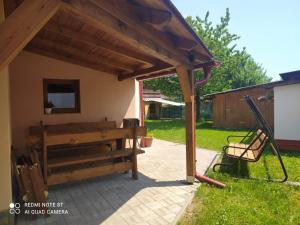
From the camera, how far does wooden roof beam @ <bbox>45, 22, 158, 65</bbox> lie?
15.1 ft

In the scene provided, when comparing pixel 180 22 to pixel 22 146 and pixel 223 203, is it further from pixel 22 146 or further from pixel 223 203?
pixel 22 146

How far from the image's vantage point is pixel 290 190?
4.54m

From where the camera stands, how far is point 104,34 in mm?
4711

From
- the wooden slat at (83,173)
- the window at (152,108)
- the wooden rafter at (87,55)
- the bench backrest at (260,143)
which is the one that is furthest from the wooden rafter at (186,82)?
the window at (152,108)

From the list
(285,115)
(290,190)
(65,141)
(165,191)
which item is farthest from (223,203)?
(285,115)

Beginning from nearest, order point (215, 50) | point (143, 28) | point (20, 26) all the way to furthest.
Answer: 1. point (20, 26)
2. point (143, 28)
3. point (215, 50)

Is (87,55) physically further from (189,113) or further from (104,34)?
(189,113)

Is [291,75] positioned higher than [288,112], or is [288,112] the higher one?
[291,75]

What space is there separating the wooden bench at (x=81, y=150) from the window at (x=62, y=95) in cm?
57

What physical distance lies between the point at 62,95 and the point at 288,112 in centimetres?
802

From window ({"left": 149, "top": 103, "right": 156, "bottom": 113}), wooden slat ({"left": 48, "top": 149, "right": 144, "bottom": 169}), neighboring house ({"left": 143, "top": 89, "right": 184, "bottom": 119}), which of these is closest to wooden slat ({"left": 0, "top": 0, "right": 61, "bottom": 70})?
wooden slat ({"left": 48, "top": 149, "right": 144, "bottom": 169})

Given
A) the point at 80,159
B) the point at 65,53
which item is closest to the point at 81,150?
the point at 80,159

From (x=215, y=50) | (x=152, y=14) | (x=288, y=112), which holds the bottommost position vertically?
(x=288, y=112)

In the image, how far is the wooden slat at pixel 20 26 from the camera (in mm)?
1919
